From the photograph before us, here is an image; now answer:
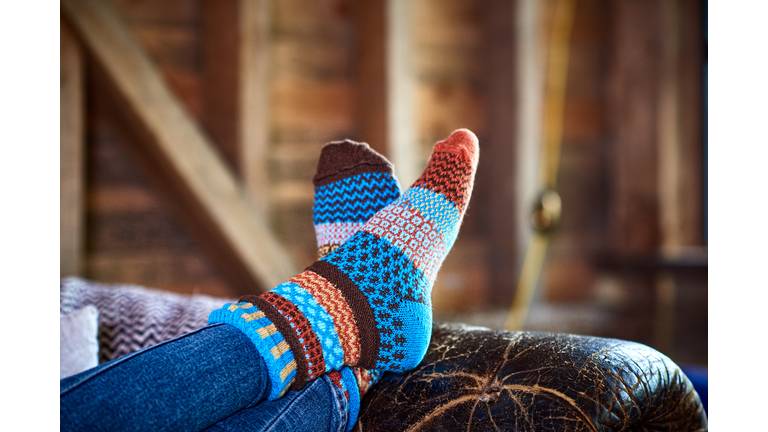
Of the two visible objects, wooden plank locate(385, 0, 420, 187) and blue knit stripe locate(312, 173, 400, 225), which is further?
wooden plank locate(385, 0, 420, 187)

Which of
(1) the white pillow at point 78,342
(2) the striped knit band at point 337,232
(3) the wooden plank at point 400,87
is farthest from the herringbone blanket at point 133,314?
(3) the wooden plank at point 400,87

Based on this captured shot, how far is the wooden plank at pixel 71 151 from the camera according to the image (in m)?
1.25

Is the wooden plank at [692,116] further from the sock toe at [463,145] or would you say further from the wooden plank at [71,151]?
the wooden plank at [71,151]

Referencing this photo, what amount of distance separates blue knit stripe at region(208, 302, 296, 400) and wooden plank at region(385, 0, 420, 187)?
41.1 inches

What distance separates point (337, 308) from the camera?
1.73 ft

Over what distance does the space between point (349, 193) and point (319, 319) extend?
276 millimetres

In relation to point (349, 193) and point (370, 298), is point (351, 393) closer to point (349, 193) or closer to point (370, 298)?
point (370, 298)

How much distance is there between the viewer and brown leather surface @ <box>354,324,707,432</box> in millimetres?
446

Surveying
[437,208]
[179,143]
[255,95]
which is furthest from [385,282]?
[255,95]

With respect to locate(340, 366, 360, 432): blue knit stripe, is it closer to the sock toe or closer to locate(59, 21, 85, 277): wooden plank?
the sock toe

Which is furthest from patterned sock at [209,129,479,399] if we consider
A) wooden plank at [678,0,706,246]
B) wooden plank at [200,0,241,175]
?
wooden plank at [678,0,706,246]

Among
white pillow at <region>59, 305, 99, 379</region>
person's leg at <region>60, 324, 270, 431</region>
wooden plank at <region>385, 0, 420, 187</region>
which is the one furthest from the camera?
wooden plank at <region>385, 0, 420, 187</region>
